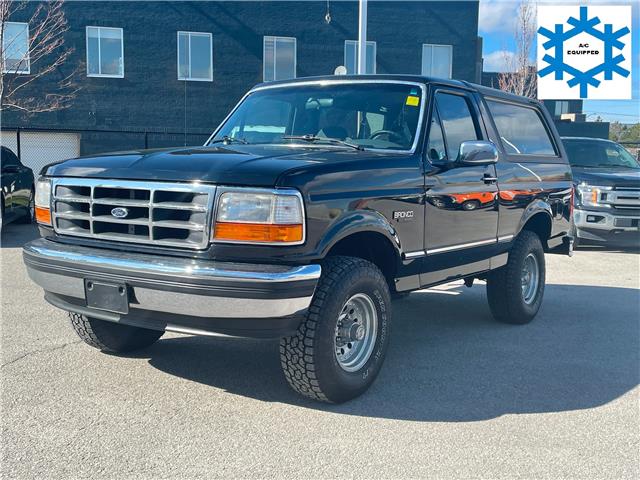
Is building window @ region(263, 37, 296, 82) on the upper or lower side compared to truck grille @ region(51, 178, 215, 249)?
upper

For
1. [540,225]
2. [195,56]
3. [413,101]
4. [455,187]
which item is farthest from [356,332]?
[195,56]

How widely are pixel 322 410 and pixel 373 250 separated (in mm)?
1126

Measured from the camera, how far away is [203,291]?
11.6 ft

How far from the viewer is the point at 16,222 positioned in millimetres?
12953

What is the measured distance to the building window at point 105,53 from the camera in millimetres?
22359

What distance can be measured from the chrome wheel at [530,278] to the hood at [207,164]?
2779mm

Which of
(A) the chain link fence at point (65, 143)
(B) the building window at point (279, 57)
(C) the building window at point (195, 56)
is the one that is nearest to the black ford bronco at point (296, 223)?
(A) the chain link fence at point (65, 143)

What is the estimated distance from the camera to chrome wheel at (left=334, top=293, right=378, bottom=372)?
13.8ft

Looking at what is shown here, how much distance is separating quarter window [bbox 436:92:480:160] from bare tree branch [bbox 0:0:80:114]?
17673mm

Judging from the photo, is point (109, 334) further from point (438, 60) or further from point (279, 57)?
point (438, 60)

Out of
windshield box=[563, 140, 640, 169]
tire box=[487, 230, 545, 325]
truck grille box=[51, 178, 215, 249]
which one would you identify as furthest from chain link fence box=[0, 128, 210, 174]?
truck grille box=[51, 178, 215, 249]

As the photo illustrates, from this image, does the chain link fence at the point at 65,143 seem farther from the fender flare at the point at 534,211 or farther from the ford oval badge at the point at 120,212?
the ford oval badge at the point at 120,212

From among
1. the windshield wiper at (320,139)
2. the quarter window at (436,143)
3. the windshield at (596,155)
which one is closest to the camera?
the windshield wiper at (320,139)

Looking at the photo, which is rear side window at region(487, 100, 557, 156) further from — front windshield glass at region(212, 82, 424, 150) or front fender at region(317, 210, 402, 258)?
front fender at region(317, 210, 402, 258)
